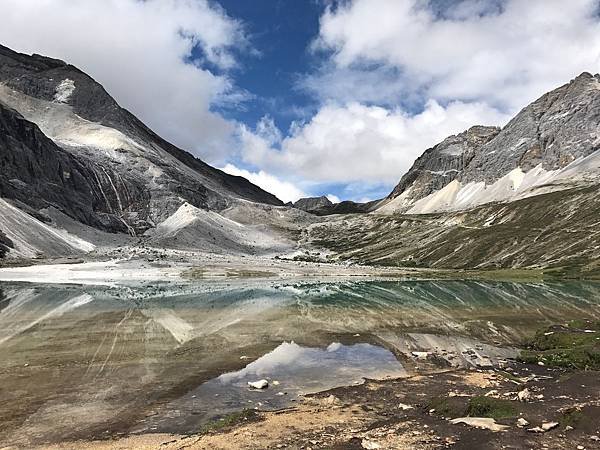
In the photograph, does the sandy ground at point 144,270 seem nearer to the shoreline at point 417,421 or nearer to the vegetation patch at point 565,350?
the vegetation patch at point 565,350

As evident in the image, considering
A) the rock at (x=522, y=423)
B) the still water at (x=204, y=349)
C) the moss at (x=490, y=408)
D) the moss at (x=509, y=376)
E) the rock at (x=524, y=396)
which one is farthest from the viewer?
the moss at (x=509, y=376)

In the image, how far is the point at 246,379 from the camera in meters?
28.6

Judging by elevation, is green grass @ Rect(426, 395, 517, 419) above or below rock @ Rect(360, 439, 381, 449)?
above

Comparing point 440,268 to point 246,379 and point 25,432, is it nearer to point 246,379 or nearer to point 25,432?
point 246,379

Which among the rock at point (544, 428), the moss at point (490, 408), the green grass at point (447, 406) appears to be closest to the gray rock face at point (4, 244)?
the green grass at point (447, 406)

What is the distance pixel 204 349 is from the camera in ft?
124

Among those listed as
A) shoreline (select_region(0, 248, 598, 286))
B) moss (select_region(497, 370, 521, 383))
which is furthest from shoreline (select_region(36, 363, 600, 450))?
shoreline (select_region(0, 248, 598, 286))

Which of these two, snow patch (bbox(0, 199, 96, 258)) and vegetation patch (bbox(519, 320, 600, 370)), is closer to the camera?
vegetation patch (bbox(519, 320, 600, 370))

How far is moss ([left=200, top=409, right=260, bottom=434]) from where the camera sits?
779 inches

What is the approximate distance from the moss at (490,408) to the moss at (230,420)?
Result: 29.9ft

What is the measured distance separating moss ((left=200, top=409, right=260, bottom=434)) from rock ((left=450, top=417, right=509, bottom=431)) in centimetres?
841

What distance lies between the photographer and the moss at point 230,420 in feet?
64.9

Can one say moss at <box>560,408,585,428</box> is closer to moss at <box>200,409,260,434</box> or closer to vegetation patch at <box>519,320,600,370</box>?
vegetation patch at <box>519,320,600,370</box>

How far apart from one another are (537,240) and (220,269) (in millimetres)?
111701
